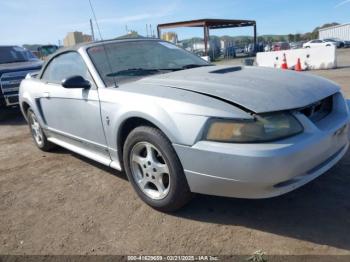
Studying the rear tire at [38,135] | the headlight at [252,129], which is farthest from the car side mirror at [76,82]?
the rear tire at [38,135]

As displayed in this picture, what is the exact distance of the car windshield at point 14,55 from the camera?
30.2 ft

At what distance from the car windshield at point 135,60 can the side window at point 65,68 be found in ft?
0.58

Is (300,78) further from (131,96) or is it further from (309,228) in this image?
(131,96)

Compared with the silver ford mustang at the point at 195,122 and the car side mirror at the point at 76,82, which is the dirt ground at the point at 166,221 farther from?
the car side mirror at the point at 76,82

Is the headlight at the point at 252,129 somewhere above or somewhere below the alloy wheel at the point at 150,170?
above

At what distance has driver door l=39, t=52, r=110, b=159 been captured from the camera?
339 centimetres

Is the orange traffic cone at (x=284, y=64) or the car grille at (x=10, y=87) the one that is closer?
the car grille at (x=10, y=87)

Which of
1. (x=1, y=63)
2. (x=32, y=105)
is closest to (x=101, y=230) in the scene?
(x=32, y=105)

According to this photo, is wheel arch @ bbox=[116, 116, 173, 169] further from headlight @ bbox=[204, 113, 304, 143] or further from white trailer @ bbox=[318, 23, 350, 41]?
white trailer @ bbox=[318, 23, 350, 41]

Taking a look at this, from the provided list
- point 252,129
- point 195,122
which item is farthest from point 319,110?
point 195,122

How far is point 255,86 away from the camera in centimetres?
273

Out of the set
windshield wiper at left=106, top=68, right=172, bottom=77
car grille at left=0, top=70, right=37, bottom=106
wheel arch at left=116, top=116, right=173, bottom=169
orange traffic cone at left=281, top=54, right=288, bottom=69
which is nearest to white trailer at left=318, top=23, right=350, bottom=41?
orange traffic cone at left=281, top=54, right=288, bottom=69

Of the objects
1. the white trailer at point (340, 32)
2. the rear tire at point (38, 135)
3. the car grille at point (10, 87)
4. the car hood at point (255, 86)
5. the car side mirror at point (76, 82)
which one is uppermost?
the car side mirror at point (76, 82)

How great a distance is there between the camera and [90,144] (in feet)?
11.9
